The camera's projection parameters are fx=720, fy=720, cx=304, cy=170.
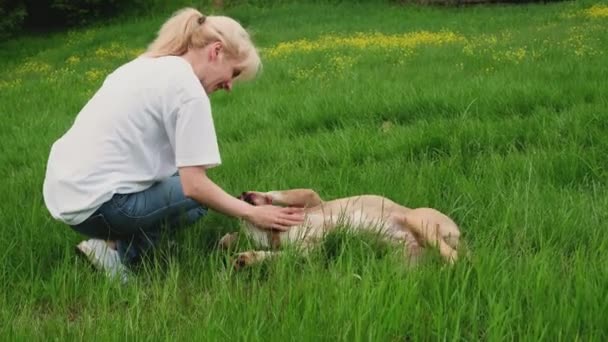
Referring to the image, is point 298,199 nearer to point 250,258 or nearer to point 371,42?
point 250,258

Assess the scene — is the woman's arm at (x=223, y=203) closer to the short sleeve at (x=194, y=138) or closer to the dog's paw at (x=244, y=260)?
the short sleeve at (x=194, y=138)

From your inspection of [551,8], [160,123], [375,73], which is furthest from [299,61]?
[551,8]

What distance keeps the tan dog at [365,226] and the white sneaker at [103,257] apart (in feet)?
1.71

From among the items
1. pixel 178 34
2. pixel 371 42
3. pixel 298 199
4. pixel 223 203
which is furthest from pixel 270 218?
pixel 371 42

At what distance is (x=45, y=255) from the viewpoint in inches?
145

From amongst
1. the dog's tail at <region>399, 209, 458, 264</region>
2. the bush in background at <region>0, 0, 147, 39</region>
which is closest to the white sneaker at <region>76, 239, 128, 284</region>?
the dog's tail at <region>399, 209, 458, 264</region>

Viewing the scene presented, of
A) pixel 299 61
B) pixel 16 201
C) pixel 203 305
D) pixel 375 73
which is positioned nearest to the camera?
pixel 203 305

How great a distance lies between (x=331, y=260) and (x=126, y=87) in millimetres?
1322

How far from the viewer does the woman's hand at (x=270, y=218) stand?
3.39m

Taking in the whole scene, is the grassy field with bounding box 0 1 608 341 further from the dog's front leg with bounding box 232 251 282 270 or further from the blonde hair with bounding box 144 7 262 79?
the blonde hair with bounding box 144 7 262 79

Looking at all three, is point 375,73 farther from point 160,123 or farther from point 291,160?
point 160,123

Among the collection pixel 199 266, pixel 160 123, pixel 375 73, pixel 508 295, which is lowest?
pixel 375 73

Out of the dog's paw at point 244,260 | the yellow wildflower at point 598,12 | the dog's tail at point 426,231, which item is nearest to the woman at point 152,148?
the dog's paw at point 244,260

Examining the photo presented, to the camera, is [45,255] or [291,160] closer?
[45,255]
